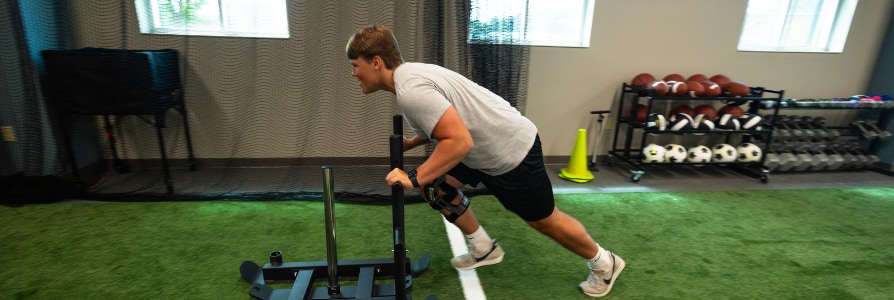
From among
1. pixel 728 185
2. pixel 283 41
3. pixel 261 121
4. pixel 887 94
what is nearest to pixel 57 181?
pixel 261 121

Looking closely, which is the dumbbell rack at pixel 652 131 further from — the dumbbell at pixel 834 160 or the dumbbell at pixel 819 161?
the dumbbell at pixel 834 160

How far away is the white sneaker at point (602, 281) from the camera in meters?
1.85

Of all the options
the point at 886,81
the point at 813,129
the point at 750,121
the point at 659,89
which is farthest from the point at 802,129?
the point at 659,89

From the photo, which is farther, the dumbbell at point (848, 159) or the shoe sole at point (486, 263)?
the dumbbell at point (848, 159)

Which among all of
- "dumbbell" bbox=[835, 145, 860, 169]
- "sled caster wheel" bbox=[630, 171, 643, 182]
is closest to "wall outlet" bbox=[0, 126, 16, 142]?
"sled caster wheel" bbox=[630, 171, 643, 182]

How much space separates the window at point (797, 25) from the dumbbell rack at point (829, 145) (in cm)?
66

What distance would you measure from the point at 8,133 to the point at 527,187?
3.71 m

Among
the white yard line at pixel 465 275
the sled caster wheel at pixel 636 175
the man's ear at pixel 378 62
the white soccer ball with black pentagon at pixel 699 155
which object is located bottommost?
Result: the white yard line at pixel 465 275

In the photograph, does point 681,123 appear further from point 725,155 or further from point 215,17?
point 215,17

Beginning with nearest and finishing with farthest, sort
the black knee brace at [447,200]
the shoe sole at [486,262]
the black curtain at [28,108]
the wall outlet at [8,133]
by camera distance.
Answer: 1. the black knee brace at [447,200]
2. the shoe sole at [486,262]
3. the black curtain at [28,108]
4. the wall outlet at [8,133]

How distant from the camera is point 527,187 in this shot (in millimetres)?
1616

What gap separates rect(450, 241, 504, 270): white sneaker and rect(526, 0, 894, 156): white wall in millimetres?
1993

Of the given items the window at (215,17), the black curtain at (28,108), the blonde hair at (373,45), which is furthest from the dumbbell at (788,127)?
the black curtain at (28,108)

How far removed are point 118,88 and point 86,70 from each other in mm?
209
